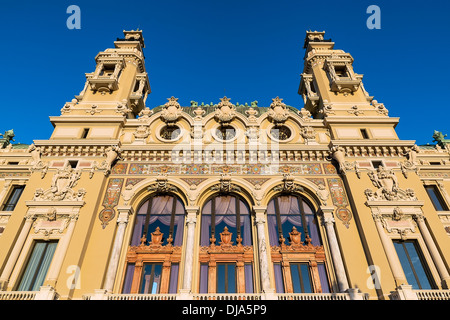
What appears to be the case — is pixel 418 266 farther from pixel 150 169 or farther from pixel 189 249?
pixel 150 169

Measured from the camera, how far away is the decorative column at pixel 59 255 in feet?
47.9

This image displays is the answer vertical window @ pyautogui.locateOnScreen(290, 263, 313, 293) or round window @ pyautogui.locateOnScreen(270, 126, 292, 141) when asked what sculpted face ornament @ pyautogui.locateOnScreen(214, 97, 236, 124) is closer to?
round window @ pyautogui.locateOnScreen(270, 126, 292, 141)

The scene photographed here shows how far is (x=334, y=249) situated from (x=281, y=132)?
31.4ft

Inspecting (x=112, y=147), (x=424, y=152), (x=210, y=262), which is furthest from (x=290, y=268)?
(x=424, y=152)

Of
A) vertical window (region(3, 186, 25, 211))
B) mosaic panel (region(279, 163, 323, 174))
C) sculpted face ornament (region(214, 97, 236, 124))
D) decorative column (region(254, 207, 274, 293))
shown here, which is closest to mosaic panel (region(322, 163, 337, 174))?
mosaic panel (region(279, 163, 323, 174))

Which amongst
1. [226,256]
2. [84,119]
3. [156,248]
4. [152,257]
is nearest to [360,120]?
[226,256]

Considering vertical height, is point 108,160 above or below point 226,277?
above

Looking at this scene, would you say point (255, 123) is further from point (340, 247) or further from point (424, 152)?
point (424, 152)

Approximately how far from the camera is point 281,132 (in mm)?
23016

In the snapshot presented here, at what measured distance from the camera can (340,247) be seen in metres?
16.4

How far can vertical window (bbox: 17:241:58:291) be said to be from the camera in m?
15.0

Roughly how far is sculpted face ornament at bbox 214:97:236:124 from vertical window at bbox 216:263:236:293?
1041cm

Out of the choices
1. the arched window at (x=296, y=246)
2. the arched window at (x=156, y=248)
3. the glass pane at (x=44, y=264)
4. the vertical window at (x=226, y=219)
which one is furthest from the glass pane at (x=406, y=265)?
the glass pane at (x=44, y=264)
